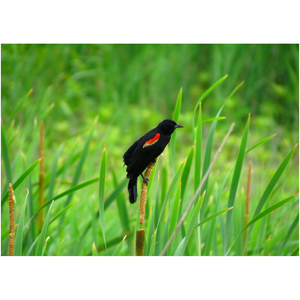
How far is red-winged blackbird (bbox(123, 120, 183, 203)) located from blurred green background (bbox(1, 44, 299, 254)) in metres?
1.14

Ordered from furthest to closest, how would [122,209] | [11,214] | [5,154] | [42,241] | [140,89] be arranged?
1. [140,89]
2. [122,209]
3. [5,154]
4. [42,241]
5. [11,214]

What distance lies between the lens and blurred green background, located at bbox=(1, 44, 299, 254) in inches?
81.9

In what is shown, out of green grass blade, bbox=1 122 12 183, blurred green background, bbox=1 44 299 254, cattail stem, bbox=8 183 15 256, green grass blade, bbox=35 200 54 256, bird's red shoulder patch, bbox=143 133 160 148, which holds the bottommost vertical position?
green grass blade, bbox=35 200 54 256

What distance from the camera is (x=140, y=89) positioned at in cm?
252

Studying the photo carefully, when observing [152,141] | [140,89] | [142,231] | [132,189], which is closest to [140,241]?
[142,231]

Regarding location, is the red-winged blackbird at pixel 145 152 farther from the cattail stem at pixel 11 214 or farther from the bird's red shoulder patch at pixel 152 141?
the cattail stem at pixel 11 214

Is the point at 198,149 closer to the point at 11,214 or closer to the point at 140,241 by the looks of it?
the point at 140,241

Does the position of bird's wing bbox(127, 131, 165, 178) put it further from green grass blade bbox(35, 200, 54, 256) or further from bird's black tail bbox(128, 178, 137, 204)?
green grass blade bbox(35, 200, 54, 256)

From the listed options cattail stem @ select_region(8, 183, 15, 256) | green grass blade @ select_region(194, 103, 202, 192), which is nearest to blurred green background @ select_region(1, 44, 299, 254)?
green grass blade @ select_region(194, 103, 202, 192)

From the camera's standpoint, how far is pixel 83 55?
8.21ft

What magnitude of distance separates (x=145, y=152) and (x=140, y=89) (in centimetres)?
169

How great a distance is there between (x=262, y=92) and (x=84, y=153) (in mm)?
1518

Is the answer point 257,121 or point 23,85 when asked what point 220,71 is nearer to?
point 257,121

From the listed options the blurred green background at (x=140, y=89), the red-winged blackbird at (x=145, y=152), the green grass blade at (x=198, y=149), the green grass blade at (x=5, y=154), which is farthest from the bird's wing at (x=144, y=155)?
the blurred green background at (x=140, y=89)
